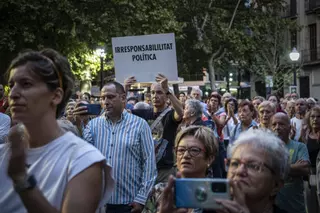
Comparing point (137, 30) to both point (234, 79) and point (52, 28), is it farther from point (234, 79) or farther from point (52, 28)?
point (234, 79)

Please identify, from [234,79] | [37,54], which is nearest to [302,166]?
[37,54]

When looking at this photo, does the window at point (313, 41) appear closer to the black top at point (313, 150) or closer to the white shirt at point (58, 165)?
the black top at point (313, 150)

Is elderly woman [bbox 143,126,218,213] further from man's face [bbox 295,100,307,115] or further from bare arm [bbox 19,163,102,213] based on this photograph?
man's face [bbox 295,100,307,115]

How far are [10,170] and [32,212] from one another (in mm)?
188

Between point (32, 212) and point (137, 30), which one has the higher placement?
point (137, 30)

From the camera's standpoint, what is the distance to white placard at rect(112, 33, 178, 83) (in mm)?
8078

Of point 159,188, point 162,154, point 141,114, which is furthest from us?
point 141,114

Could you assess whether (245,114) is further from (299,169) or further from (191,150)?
(191,150)

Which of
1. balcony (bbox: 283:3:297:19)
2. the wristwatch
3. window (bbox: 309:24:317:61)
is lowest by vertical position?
the wristwatch

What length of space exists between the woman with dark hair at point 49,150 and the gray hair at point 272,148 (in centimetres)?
82

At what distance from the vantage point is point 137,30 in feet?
81.7

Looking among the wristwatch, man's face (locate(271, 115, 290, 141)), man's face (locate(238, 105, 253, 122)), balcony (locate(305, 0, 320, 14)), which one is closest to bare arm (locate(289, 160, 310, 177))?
man's face (locate(271, 115, 290, 141))

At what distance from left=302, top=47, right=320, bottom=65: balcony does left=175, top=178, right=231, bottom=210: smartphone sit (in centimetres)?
4340

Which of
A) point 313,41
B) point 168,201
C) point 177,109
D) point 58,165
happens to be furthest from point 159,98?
point 313,41
